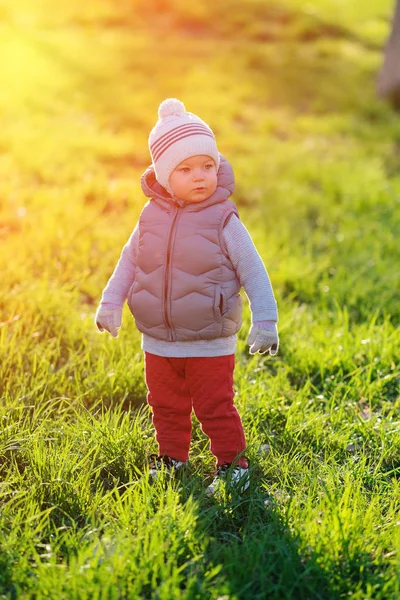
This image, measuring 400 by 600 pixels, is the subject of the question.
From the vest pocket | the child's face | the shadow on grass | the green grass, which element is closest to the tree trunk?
the green grass

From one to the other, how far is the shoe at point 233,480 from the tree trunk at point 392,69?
8666 millimetres

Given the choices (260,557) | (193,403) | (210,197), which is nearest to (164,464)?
(193,403)

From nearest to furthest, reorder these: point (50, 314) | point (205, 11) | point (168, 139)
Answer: point (168, 139) < point (50, 314) < point (205, 11)

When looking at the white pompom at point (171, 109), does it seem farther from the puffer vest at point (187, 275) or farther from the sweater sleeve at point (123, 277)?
the sweater sleeve at point (123, 277)

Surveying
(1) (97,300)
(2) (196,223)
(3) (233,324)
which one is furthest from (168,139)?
(1) (97,300)

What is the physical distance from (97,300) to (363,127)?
19.5 feet

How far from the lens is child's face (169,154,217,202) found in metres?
2.60

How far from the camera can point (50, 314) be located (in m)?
3.90

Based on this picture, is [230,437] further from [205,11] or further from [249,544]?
[205,11]

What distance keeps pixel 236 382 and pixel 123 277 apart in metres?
0.94

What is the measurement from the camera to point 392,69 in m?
10.4

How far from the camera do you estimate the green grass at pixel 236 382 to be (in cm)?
227

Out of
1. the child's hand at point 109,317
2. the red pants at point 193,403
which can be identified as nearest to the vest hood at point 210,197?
the child's hand at point 109,317

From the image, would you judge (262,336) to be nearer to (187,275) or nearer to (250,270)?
(250,270)
